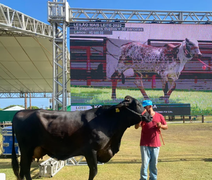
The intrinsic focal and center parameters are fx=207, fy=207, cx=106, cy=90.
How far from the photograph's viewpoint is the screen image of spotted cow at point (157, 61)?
6785 mm

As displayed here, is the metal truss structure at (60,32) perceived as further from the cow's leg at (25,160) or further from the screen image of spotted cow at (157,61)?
the cow's leg at (25,160)

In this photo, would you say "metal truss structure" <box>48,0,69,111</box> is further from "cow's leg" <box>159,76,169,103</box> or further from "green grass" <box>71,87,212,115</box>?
"cow's leg" <box>159,76,169,103</box>

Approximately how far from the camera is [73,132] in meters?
2.94

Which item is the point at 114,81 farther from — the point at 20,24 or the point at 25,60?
the point at 25,60

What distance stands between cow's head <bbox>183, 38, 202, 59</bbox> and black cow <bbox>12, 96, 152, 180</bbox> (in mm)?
4609

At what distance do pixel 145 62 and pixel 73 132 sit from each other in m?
4.56

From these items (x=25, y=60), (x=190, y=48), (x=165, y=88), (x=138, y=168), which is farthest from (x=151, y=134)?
(x=25, y=60)

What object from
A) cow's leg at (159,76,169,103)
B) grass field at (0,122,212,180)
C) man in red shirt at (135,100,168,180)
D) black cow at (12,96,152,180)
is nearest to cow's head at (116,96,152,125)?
black cow at (12,96,152,180)

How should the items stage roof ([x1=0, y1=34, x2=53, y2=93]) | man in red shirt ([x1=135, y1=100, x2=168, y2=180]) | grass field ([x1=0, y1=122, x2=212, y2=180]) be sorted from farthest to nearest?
stage roof ([x1=0, y1=34, x2=53, y2=93])
grass field ([x1=0, y1=122, x2=212, y2=180])
man in red shirt ([x1=135, y1=100, x2=168, y2=180])

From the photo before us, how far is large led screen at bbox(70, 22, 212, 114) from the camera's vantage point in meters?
6.67

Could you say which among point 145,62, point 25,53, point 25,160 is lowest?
point 25,160

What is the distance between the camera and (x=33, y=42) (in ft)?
34.5

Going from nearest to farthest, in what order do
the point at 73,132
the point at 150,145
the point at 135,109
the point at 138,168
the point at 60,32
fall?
1. the point at 73,132
2. the point at 135,109
3. the point at 150,145
4. the point at 138,168
5. the point at 60,32

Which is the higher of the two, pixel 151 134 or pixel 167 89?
pixel 167 89
